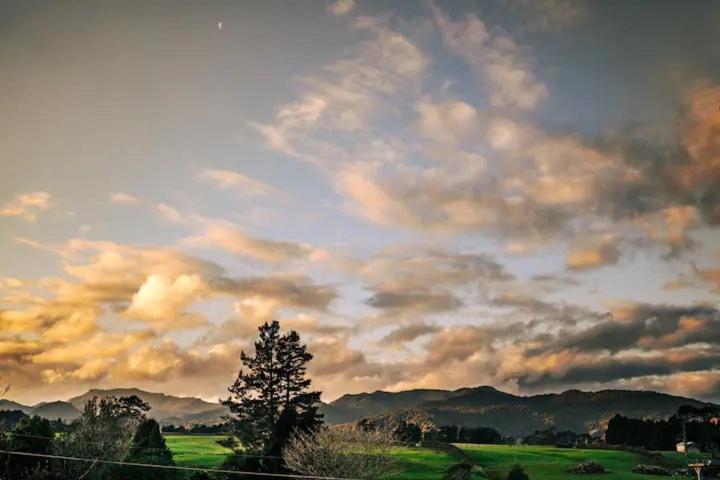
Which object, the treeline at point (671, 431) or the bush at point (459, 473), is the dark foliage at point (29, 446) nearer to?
the bush at point (459, 473)

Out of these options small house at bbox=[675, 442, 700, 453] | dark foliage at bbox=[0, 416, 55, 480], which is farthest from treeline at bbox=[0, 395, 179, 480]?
small house at bbox=[675, 442, 700, 453]

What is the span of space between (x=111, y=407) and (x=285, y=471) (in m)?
17.7

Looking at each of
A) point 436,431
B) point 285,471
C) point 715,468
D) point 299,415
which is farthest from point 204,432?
point 715,468

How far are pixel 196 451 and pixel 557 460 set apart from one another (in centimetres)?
5596

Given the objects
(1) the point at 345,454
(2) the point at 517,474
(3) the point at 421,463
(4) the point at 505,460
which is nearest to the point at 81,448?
(1) the point at 345,454

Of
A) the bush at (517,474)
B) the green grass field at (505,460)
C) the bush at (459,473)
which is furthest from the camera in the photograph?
the green grass field at (505,460)

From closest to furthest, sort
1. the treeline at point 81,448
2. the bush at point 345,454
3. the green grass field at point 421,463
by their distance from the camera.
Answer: the treeline at point 81,448, the bush at point 345,454, the green grass field at point 421,463

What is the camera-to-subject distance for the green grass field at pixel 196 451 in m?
89.2

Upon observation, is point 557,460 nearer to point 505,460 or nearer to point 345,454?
point 505,460

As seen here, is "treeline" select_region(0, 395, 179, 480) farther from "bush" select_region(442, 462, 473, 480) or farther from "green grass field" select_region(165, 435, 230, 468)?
"bush" select_region(442, 462, 473, 480)

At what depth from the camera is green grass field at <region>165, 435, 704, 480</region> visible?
83.9m

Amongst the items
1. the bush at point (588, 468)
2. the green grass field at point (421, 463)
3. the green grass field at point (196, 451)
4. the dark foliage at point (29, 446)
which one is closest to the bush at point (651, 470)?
the bush at point (588, 468)

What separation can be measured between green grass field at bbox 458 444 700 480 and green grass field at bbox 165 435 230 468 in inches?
1484

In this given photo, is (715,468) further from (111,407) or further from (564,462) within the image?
(111,407)
